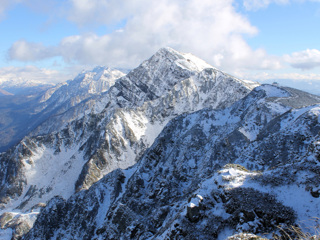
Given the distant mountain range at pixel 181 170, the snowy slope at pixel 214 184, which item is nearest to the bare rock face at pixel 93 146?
the distant mountain range at pixel 181 170

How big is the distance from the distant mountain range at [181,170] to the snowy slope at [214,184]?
121 mm

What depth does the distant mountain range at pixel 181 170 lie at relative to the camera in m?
20.6

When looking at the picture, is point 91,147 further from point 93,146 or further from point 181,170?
point 181,170

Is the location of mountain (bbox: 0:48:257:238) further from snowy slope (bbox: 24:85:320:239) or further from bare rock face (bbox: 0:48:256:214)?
snowy slope (bbox: 24:85:320:239)

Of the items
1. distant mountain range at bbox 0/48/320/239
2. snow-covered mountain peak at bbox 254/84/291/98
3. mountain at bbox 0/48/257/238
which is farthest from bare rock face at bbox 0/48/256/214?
snow-covered mountain peak at bbox 254/84/291/98

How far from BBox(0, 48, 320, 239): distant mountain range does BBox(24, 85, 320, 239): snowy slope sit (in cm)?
12

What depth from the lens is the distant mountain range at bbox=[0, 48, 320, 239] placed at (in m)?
20.6

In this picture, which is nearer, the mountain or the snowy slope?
the snowy slope

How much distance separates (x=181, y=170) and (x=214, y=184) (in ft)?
129

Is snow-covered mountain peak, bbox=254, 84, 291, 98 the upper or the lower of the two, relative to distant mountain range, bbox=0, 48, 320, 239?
upper

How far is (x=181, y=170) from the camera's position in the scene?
62094 mm

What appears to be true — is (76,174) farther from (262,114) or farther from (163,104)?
(262,114)

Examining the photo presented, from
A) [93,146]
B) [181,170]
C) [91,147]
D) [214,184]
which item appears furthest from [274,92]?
[91,147]

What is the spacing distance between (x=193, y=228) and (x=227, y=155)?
36.5 m
